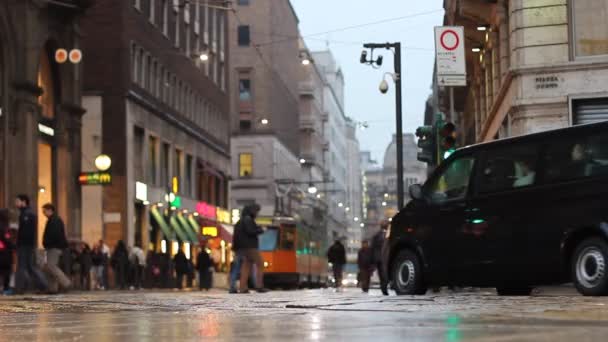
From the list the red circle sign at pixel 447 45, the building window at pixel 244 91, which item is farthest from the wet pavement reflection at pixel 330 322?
the building window at pixel 244 91

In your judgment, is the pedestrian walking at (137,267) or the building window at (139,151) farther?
the building window at (139,151)

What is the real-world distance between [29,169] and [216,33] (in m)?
40.2

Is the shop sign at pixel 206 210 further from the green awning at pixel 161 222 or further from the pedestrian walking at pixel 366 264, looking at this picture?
the pedestrian walking at pixel 366 264

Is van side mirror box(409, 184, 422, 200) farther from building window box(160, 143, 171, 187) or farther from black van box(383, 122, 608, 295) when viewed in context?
building window box(160, 143, 171, 187)

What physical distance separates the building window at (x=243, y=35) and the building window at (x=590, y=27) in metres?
73.8

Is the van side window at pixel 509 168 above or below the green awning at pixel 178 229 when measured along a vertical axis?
below

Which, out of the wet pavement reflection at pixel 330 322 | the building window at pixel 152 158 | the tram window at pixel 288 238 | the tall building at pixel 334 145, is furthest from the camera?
the tall building at pixel 334 145

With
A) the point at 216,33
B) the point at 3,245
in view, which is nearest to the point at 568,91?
the point at 3,245

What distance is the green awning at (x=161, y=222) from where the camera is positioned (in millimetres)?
57125

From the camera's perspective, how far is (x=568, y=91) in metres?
27.2

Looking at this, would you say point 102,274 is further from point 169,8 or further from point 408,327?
point 408,327

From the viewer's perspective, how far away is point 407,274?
1739 centimetres

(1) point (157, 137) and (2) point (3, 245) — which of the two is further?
(1) point (157, 137)

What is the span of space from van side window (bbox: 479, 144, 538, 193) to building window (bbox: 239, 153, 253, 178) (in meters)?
82.8
